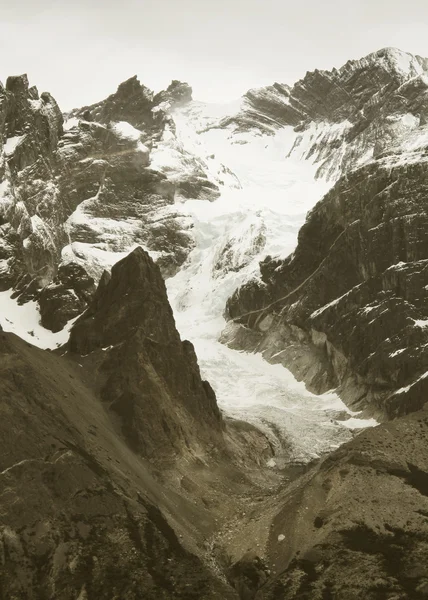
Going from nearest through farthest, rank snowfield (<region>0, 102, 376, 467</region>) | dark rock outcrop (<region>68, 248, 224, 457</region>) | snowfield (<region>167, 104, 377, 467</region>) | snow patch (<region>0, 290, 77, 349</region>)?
1. dark rock outcrop (<region>68, 248, 224, 457</region>)
2. snowfield (<region>167, 104, 377, 467</region>)
3. snowfield (<region>0, 102, 376, 467</region>)
4. snow patch (<region>0, 290, 77, 349</region>)

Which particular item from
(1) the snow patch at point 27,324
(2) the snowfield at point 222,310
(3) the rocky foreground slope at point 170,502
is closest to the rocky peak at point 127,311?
(3) the rocky foreground slope at point 170,502

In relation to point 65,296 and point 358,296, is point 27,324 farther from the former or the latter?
point 358,296

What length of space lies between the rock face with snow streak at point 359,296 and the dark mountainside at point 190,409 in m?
0.30

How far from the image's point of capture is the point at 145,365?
97.2 metres

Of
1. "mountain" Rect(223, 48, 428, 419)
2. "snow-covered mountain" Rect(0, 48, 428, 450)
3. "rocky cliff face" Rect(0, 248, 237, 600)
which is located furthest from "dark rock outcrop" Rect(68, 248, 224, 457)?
"mountain" Rect(223, 48, 428, 419)

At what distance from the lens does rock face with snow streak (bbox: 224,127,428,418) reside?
118375mm

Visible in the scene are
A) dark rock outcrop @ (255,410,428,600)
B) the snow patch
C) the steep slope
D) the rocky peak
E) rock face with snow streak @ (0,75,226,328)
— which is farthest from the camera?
rock face with snow streak @ (0,75,226,328)

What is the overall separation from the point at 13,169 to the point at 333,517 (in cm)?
11921

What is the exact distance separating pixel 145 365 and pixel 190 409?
20.9ft

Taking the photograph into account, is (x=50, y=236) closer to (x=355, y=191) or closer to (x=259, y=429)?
(x=355, y=191)

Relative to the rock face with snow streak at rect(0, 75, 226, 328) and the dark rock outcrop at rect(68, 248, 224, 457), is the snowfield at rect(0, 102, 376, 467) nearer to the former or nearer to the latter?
the rock face with snow streak at rect(0, 75, 226, 328)

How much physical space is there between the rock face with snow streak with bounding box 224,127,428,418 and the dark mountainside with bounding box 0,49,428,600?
12.0 inches

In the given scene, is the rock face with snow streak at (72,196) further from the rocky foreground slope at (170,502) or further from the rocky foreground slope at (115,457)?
the rocky foreground slope at (170,502)

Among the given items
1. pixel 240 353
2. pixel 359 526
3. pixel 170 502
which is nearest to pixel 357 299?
pixel 240 353
